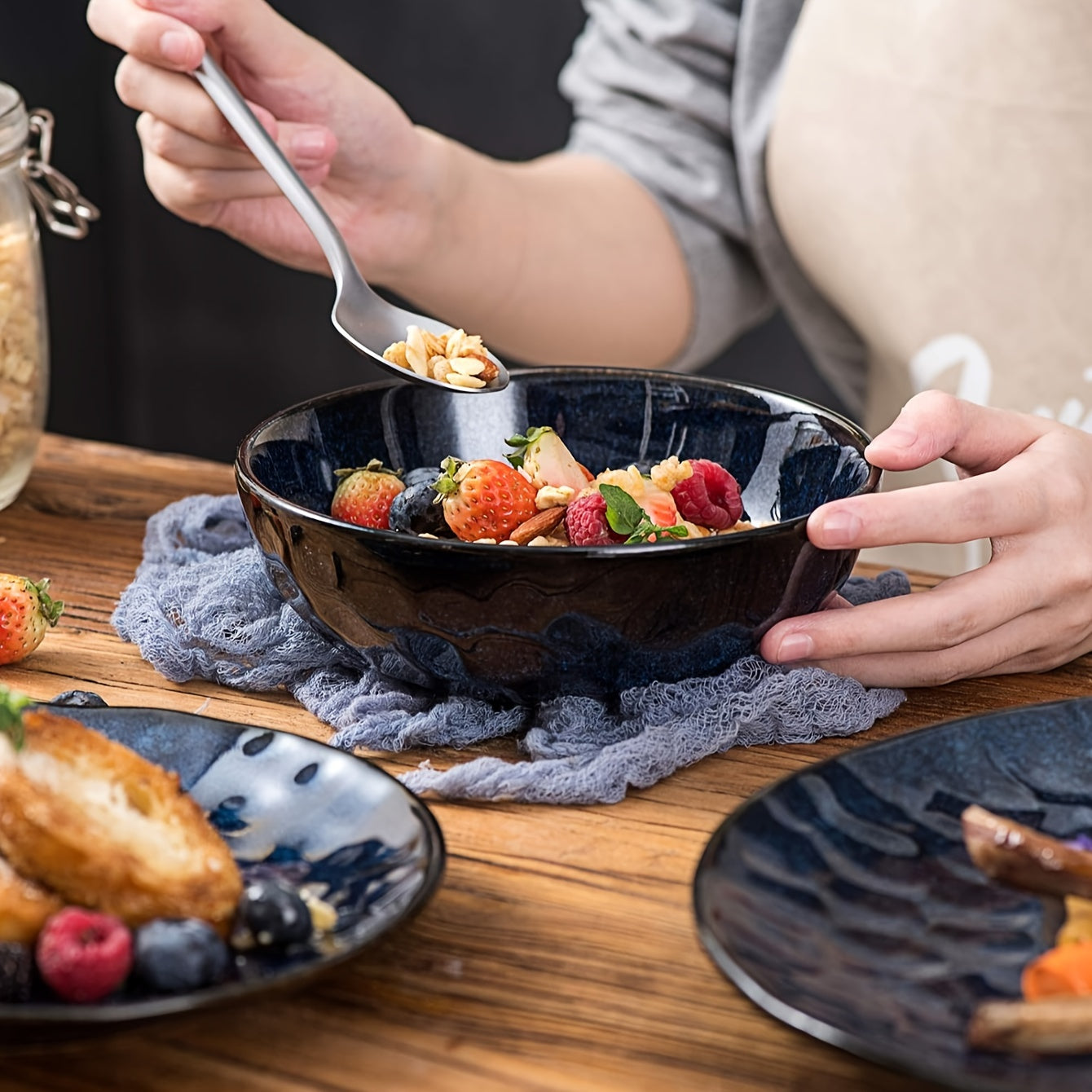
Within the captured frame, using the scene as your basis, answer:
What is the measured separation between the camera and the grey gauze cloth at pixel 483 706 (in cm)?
70

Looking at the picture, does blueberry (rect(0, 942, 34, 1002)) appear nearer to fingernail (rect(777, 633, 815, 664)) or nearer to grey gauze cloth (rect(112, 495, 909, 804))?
grey gauze cloth (rect(112, 495, 909, 804))

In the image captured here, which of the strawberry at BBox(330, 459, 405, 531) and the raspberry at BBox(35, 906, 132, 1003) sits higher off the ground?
the raspberry at BBox(35, 906, 132, 1003)

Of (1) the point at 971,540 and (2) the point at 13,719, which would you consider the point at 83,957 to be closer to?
(2) the point at 13,719

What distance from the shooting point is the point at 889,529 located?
0.75m

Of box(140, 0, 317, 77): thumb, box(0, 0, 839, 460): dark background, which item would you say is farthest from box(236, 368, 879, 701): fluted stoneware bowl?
box(0, 0, 839, 460): dark background

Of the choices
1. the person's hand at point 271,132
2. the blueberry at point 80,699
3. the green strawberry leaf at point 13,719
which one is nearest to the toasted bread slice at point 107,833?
the green strawberry leaf at point 13,719

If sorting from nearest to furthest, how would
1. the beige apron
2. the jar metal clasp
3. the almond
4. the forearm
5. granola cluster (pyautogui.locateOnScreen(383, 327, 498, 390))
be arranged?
the almond → granola cluster (pyautogui.locateOnScreen(383, 327, 498, 390)) → the jar metal clasp → the beige apron → the forearm

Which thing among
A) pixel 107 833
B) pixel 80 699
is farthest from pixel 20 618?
pixel 107 833

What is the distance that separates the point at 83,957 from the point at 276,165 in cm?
71

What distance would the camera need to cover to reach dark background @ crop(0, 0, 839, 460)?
250 centimetres

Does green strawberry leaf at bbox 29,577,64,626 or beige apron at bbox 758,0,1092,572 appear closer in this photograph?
green strawberry leaf at bbox 29,577,64,626

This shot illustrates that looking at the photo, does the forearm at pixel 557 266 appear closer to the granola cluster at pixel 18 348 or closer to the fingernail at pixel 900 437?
the granola cluster at pixel 18 348

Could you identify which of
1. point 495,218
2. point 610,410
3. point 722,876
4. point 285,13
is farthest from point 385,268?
point 285,13

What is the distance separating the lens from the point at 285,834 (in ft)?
1.93
